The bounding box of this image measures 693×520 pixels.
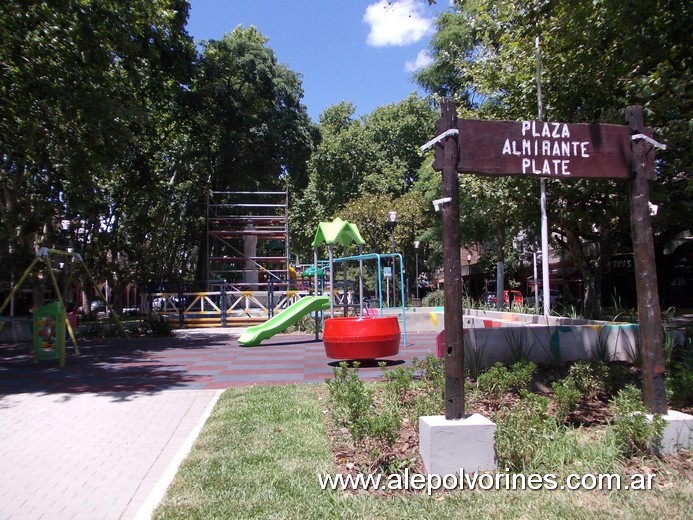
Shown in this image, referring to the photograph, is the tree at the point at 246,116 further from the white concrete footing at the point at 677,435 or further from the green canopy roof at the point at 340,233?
the white concrete footing at the point at 677,435

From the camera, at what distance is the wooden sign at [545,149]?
5012 mm

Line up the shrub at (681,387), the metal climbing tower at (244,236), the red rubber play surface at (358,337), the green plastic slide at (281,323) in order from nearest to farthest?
the shrub at (681,387) → the red rubber play surface at (358,337) → the green plastic slide at (281,323) → the metal climbing tower at (244,236)

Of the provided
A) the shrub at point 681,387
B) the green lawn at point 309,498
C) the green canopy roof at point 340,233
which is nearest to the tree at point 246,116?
the green canopy roof at point 340,233

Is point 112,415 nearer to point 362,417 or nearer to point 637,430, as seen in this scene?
point 362,417

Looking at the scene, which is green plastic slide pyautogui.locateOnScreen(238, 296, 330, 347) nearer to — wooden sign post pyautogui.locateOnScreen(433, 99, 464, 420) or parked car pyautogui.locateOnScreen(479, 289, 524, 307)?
parked car pyautogui.locateOnScreen(479, 289, 524, 307)

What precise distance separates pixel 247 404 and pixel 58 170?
14.3 metres

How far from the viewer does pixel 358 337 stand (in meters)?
10.3

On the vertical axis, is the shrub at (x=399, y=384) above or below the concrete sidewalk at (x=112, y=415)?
above

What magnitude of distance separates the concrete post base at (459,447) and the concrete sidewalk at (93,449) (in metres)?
2.16

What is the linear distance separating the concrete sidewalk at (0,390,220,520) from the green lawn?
0.34 m

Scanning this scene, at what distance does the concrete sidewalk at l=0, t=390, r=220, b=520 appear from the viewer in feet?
14.4

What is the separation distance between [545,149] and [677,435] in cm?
273

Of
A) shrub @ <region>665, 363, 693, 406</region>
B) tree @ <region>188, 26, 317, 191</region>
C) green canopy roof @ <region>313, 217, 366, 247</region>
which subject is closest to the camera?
shrub @ <region>665, 363, 693, 406</region>

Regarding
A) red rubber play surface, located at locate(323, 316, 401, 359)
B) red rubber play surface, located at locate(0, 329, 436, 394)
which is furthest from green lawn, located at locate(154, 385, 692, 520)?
red rubber play surface, located at locate(323, 316, 401, 359)
